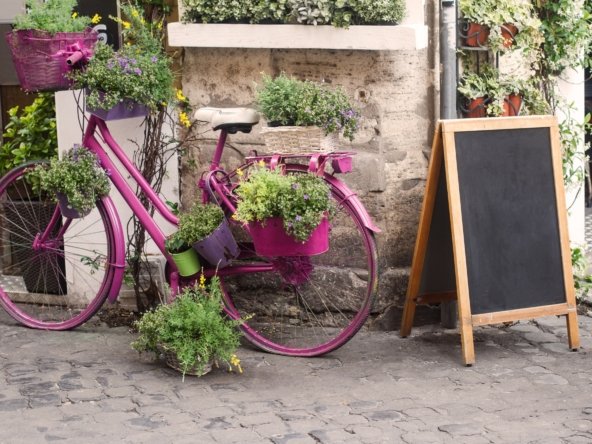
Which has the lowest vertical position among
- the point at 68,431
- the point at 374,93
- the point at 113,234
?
the point at 68,431

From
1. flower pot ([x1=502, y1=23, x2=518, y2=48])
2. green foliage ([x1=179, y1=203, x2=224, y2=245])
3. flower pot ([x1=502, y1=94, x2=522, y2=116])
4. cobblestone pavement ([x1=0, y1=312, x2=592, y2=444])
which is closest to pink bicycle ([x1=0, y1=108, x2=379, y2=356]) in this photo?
green foliage ([x1=179, y1=203, x2=224, y2=245])

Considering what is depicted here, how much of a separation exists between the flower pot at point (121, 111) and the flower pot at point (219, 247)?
0.77m

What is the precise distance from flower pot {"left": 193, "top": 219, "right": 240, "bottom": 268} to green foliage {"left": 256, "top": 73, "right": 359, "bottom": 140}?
0.59 metres

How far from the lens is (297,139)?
5.43 meters

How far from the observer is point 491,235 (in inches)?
220

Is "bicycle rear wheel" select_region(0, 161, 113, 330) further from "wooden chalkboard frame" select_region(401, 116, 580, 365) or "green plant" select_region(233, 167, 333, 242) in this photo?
"wooden chalkboard frame" select_region(401, 116, 580, 365)

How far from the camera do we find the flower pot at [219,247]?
5.57 metres

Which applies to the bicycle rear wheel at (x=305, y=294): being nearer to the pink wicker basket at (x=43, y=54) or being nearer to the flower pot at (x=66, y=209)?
the flower pot at (x=66, y=209)

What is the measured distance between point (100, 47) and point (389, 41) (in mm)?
1458

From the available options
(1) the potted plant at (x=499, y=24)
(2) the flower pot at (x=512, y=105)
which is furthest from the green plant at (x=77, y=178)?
(2) the flower pot at (x=512, y=105)

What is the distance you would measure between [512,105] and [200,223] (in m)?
1.88

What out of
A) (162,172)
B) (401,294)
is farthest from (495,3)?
(162,172)

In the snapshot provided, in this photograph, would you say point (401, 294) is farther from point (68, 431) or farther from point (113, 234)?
point (68, 431)

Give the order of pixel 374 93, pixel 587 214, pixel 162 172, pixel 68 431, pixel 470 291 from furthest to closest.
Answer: pixel 587 214, pixel 162 172, pixel 374 93, pixel 470 291, pixel 68 431
